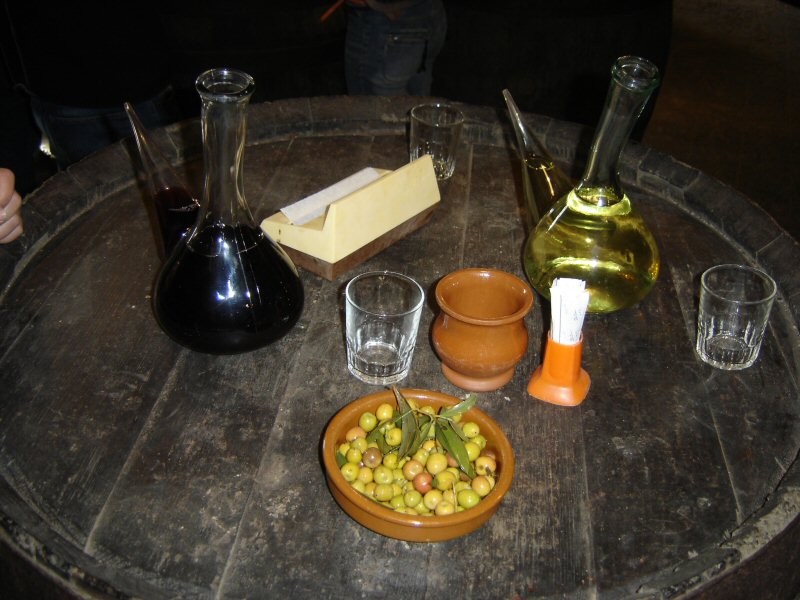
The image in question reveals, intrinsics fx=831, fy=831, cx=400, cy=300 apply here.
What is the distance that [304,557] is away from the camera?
0.74 metres

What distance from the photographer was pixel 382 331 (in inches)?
38.3

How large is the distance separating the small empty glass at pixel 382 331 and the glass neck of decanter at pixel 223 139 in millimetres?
166

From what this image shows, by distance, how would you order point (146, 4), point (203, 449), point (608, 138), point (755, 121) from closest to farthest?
point (203, 449) < point (608, 138) < point (146, 4) < point (755, 121)

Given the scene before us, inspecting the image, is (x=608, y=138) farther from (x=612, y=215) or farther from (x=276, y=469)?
(x=276, y=469)

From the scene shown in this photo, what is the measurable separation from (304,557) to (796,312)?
72 centimetres

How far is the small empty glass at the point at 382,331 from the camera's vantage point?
36.6 inches

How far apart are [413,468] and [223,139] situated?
0.38 meters

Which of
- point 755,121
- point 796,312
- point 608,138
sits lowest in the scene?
point 755,121

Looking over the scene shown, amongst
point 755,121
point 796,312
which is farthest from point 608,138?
point 755,121

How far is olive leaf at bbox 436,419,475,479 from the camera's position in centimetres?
78

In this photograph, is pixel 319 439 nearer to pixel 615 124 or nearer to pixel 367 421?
pixel 367 421

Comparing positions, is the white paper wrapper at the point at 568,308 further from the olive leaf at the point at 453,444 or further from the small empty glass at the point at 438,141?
the small empty glass at the point at 438,141

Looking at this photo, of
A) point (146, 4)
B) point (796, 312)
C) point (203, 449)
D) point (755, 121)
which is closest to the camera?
point (203, 449)

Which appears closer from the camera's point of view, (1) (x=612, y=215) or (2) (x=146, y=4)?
(1) (x=612, y=215)
